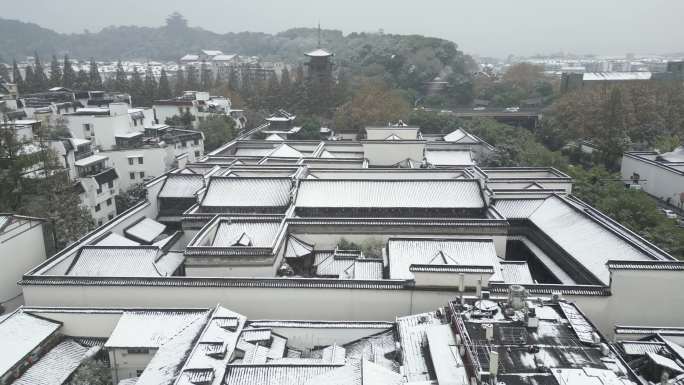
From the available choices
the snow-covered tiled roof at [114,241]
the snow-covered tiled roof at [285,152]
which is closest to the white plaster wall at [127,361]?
the snow-covered tiled roof at [114,241]

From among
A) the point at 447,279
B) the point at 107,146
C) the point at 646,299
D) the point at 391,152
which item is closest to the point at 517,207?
the point at 646,299

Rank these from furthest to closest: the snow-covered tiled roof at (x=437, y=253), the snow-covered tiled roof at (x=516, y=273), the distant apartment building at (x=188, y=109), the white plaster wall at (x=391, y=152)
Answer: the distant apartment building at (x=188, y=109) < the white plaster wall at (x=391, y=152) < the snow-covered tiled roof at (x=516, y=273) < the snow-covered tiled roof at (x=437, y=253)

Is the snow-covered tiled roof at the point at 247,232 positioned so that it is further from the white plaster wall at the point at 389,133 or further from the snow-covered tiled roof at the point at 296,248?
the white plaster wall at the point at 389,133

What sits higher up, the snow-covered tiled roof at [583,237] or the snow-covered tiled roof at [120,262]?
the snow-covered tiled roof at [583,237]

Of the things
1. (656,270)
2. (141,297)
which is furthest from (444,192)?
(141,297)

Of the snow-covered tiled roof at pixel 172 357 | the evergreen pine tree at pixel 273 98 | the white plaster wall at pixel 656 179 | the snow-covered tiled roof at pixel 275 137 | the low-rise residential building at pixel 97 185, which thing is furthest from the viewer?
the evergreen pine tree at pixel 273 98

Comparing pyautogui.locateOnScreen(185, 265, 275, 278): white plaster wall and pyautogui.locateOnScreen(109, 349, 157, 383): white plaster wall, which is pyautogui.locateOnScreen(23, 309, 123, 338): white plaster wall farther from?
pyautogui.locateOnScreen(185, 265, 275, 278): white plaster wall

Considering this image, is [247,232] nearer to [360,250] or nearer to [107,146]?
[360,250]
